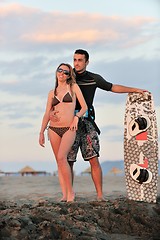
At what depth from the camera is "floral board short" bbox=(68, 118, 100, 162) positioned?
21.2 feet

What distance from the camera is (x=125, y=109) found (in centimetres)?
694

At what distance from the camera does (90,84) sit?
21.5ft

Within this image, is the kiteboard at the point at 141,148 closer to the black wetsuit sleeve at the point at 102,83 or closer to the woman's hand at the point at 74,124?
the black wetsuit sleeve at the point at 102,83

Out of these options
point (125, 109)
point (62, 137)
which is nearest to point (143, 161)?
point (125, 109)

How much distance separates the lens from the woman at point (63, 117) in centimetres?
614

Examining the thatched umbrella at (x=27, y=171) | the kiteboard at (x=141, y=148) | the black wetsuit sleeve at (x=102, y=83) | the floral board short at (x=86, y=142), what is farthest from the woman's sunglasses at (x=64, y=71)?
the thatched umbrella at (x=27, y=171)

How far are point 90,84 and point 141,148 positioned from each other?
1.03m

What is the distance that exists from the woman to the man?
23 centimetres

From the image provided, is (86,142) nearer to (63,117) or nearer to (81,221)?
(63,117)

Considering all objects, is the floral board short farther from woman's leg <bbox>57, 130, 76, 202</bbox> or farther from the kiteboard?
the kiteboard

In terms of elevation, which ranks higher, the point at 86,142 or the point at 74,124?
the point at 74,124

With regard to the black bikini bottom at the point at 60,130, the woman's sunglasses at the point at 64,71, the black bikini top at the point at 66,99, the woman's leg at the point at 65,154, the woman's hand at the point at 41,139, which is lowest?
the woman's leg at the point at 65,154

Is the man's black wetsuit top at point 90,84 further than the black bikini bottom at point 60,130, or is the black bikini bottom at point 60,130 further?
the man's black wetsuit top at point 90,84

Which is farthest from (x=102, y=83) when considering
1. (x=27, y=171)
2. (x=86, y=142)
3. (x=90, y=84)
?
(x=27, y=171)
